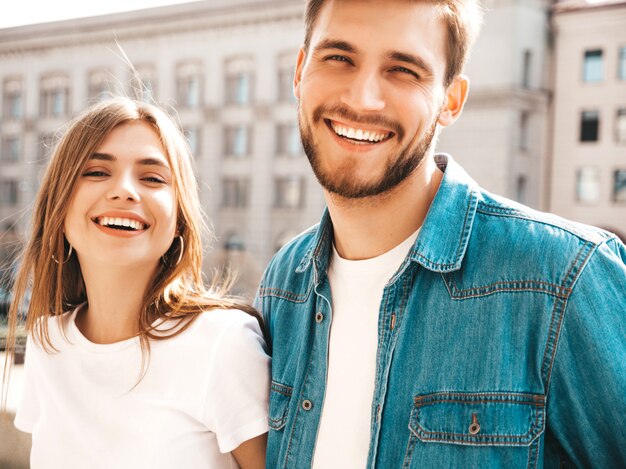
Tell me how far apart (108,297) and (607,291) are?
1.36 meters

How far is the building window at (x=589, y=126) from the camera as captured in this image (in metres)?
24.7

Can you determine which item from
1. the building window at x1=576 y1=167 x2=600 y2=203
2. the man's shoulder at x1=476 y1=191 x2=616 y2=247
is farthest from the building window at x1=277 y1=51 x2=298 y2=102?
the man's shoulder at x1=476 y1=191 x2=616 y2=247

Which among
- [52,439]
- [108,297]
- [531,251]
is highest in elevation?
[531,251]

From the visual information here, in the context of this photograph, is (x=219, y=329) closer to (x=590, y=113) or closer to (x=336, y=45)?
(x=336, y=45)

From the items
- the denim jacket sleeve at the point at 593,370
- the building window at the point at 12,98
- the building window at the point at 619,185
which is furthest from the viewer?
the building window at the point at 12,98

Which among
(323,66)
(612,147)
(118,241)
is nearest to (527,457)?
(323,66)

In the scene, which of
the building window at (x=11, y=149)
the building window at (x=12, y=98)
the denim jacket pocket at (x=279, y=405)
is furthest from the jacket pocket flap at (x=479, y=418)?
the building window at (x=12, y=98)

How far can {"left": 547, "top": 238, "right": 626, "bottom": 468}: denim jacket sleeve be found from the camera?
5.12 ft

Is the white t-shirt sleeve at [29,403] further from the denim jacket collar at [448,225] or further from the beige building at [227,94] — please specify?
the beige building at [227,94]

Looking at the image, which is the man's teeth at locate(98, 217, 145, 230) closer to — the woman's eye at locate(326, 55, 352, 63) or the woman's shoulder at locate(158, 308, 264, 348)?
the woman's shoulder at locate(158, 308, 264, 348)

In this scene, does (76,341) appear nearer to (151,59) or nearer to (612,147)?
(612,147)

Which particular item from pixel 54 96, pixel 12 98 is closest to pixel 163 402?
pixel 54 96

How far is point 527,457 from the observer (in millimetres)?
1640

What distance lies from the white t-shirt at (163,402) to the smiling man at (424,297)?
0.33 feet
